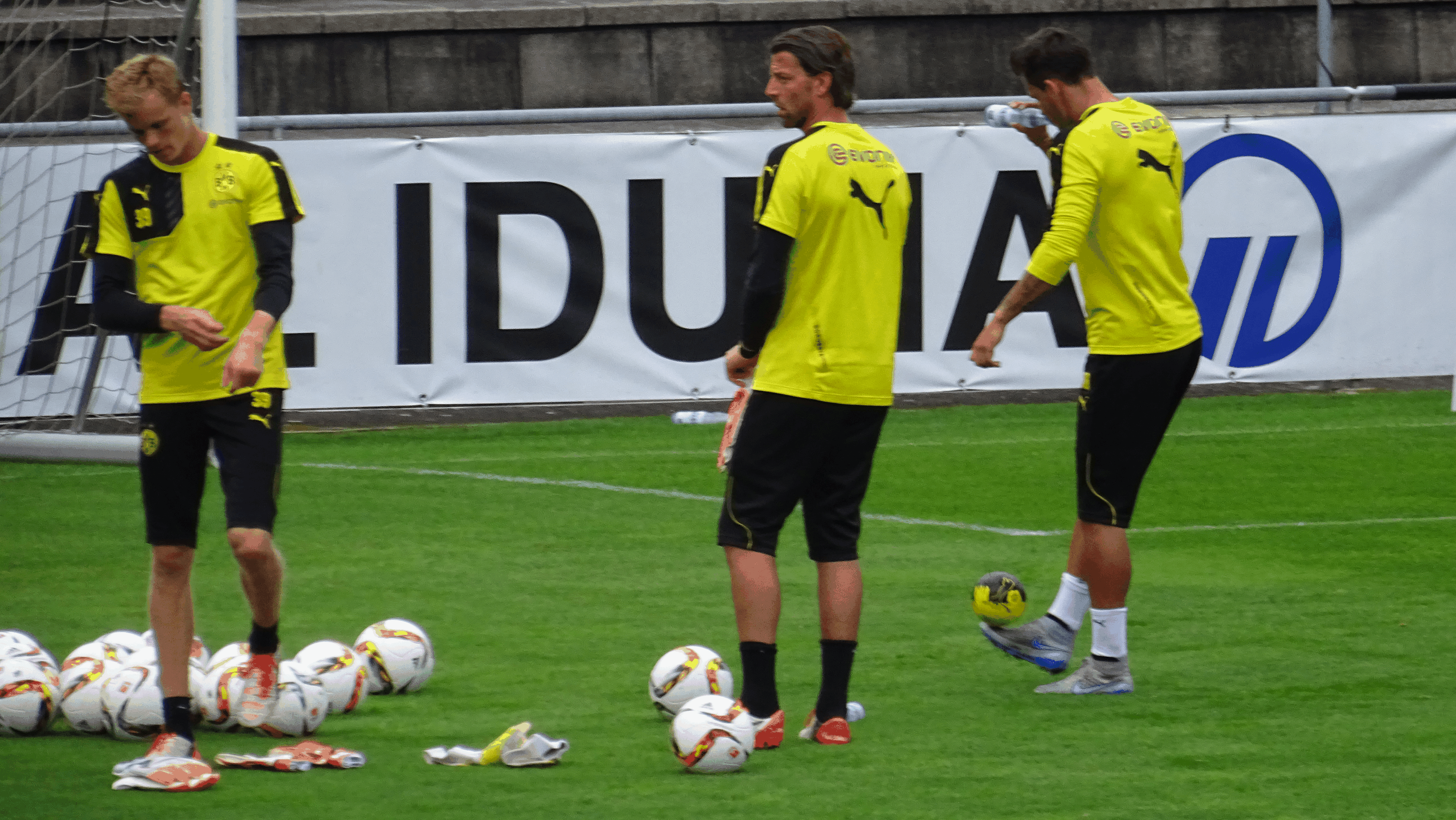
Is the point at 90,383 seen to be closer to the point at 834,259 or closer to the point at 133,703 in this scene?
the point at 133,703

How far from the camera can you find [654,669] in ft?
20.1

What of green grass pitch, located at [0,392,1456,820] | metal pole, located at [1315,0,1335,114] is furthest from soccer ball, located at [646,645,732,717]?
metal pole, located at [1315,0,1335,114]

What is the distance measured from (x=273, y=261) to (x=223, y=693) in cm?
131

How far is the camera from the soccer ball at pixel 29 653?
6043 millimetres

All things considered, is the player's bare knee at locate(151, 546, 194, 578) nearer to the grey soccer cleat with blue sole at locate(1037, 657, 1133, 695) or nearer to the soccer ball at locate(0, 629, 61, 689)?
the soccer ball at locate(0, 629, 61, 689)

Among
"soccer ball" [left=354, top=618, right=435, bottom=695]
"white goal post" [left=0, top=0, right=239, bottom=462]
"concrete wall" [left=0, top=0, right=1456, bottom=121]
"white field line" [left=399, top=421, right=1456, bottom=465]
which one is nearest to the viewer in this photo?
"soccer ball" [left=354, top=618, right=435, bottom=695]

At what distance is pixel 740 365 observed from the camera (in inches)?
226

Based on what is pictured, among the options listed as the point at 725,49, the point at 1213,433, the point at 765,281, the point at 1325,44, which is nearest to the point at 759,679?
the point at 765,281

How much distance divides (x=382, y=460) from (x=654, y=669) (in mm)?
6473

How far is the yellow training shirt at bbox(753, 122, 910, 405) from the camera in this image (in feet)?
18.2

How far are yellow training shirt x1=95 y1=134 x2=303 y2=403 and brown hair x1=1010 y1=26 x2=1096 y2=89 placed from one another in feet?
7.63

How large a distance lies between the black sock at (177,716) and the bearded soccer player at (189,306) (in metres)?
0.04

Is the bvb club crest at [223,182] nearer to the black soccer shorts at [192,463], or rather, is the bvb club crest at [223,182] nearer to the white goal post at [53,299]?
the black soccer shorts at [192,463]

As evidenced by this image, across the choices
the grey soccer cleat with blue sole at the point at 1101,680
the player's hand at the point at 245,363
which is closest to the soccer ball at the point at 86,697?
the player's hand at the point at 245,363
